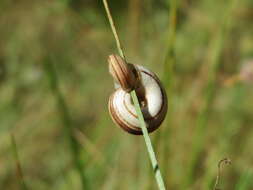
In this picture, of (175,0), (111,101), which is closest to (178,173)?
(175,0)

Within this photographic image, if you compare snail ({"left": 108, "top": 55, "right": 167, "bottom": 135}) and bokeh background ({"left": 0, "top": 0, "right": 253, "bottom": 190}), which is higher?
snail ({"left": 108, "top": 55, "right": 167, "bottom": 135})

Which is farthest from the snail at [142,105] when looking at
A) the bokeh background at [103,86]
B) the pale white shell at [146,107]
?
the bokeh background at [103,86]

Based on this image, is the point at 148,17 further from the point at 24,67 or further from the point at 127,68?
the point at 127,68

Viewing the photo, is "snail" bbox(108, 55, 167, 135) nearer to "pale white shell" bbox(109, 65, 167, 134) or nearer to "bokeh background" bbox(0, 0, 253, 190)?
"pale white shell" bbox(109, 65, 167, 134)

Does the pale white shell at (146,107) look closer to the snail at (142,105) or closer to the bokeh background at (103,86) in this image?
the snail at (142,105)

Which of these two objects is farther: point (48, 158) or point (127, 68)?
point (48, 158)

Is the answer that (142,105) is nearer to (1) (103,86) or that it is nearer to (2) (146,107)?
(2) (146,107)

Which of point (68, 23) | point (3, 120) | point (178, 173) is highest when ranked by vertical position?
point (68, 23)

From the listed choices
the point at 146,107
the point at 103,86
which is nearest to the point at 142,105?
the point at 146,107

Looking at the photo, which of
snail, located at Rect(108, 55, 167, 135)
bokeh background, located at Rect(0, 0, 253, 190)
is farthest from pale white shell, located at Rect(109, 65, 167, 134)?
bokeh background, located at Rect(0, 0, 253, 190)
